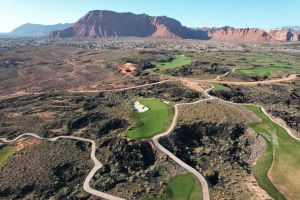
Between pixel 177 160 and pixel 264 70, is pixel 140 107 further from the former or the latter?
pixel 264 70

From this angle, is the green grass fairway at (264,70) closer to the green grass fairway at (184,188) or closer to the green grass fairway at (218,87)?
the green grass fairway at (218,87)

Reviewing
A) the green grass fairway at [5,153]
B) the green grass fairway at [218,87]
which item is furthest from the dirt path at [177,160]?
the green grass fairway at [218,87]

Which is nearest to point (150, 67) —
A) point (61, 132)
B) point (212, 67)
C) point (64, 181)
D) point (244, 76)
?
point (212, 67)

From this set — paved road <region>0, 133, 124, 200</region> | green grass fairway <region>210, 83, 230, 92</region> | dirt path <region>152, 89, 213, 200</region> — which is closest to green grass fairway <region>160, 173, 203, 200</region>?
dirt path <region>152, 89, 213, 200</region>

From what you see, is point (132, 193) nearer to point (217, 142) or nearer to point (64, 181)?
point (64, 181)

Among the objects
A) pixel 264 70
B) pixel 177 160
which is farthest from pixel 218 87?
pixel 177 160

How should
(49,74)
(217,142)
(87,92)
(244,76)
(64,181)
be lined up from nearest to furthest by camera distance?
1. (64,181)
2. (217,142)
3. (87,92)
4. (244,76)
5. (49,74)
